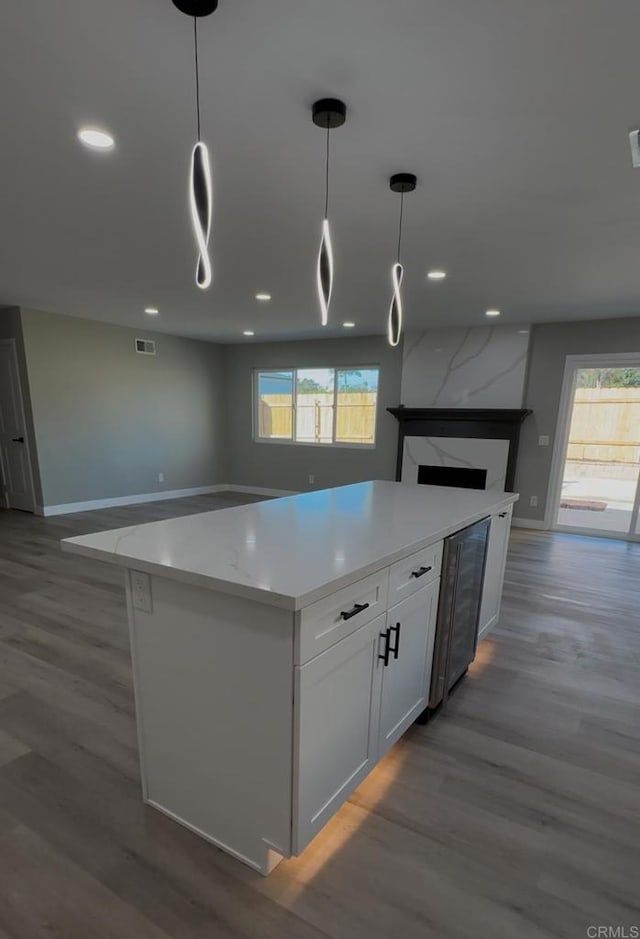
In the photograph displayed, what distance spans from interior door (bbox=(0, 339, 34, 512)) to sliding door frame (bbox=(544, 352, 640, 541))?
6648 mm

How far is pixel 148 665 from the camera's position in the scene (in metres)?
1.42

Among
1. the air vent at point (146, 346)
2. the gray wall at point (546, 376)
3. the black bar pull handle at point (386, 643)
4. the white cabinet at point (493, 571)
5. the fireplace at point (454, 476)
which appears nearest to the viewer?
the black bar pull handle at point (386, 643)

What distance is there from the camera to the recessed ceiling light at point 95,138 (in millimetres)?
1803

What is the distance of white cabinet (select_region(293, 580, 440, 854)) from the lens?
119cm

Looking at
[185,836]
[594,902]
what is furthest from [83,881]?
[594,902]

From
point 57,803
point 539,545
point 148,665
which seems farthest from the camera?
point 539,545

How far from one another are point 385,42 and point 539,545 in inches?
185

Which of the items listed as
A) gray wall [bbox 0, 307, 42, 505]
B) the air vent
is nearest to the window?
the air vent

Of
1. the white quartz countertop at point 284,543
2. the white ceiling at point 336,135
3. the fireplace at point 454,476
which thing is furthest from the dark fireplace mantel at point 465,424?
the white quartz countertop at point 284,543

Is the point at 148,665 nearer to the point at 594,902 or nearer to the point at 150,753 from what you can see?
the point at 150,753

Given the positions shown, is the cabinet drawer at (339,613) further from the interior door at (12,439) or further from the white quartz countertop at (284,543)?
the interior door at (12,439)

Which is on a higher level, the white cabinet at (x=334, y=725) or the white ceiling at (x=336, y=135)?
the white ceiling at (x=336, y=135)

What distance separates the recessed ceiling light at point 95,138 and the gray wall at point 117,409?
13.5 feet

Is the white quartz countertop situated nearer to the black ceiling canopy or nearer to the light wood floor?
the light wood floor
